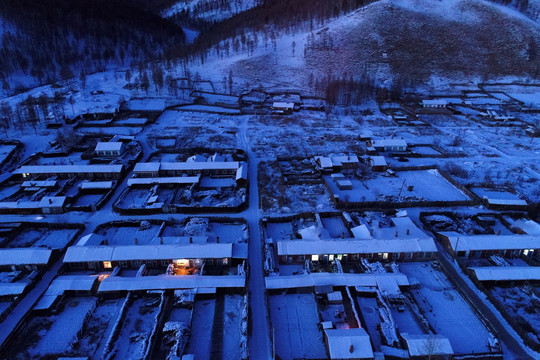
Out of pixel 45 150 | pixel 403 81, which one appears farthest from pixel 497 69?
pixel 45 150

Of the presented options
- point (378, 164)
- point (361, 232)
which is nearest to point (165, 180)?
point (361, 232)

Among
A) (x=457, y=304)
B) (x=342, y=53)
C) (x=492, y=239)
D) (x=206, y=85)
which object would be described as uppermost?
(x=342, y=53)

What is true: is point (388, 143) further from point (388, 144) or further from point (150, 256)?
point (150, 256)

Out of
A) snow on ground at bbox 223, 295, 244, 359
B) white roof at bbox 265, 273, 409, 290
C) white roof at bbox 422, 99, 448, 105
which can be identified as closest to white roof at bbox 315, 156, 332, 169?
white roof at bbox 265, 273, 409, 290

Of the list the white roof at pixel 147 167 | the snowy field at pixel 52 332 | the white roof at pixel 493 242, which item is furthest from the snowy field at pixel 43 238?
the white roof at pixel 493 242

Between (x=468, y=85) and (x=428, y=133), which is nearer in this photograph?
(x=428, y=133)

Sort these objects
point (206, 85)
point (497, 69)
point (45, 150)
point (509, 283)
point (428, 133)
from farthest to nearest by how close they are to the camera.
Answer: point (497, 69), point (206, 85), point (428, 133), point (45, 150), point (509, 283)

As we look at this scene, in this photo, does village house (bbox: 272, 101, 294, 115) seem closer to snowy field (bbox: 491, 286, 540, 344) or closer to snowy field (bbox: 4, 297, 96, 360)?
snowy field (bbox: 491, 286, 540, 344)

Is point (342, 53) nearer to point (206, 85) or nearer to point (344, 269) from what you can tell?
point (206, 85)
